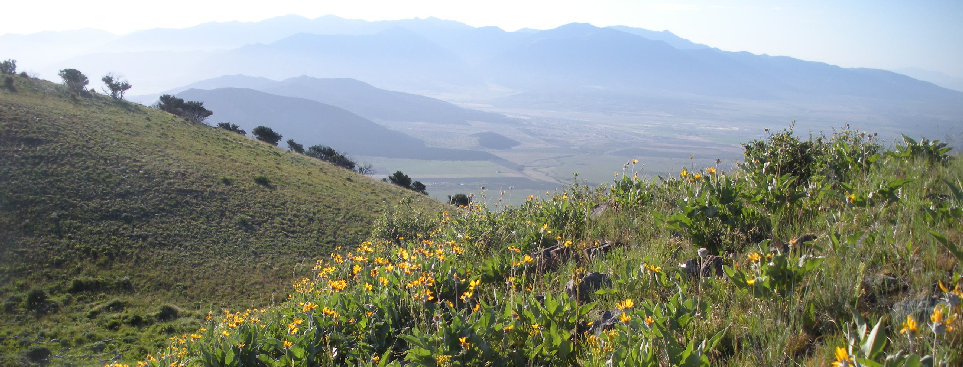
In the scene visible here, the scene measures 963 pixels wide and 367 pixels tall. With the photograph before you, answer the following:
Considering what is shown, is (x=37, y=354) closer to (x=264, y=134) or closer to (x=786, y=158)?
(x=786, y=158)

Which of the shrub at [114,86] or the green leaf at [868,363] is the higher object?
the shrub at [114,86]

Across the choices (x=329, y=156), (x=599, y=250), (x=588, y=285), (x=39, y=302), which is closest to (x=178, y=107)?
(x=329, y=156)

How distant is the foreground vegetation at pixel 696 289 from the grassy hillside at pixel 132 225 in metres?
11.3

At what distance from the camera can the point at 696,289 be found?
11.2 ft

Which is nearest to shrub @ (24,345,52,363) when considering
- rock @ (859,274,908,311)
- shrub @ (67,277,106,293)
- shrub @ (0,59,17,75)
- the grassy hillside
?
the grassy hillside

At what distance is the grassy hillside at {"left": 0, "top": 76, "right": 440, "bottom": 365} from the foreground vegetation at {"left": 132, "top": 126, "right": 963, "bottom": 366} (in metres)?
11.3

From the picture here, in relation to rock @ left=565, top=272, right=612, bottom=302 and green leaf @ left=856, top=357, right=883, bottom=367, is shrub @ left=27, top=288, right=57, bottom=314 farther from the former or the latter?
green leaf @ left=856, top=357, right=883, bottom=367

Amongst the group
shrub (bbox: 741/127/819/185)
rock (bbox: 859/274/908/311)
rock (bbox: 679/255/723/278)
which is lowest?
rock (bbox: 679/255/723/278)

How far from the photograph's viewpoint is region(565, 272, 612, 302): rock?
3.76 metres

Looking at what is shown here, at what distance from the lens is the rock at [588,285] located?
12.3 feet

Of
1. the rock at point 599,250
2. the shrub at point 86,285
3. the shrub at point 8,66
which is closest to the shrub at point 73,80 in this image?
the shrub at point 8,66

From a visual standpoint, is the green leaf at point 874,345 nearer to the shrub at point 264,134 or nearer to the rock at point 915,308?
the rock at point 915,308

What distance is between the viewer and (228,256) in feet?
92.2

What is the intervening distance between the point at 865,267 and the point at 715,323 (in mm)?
846
